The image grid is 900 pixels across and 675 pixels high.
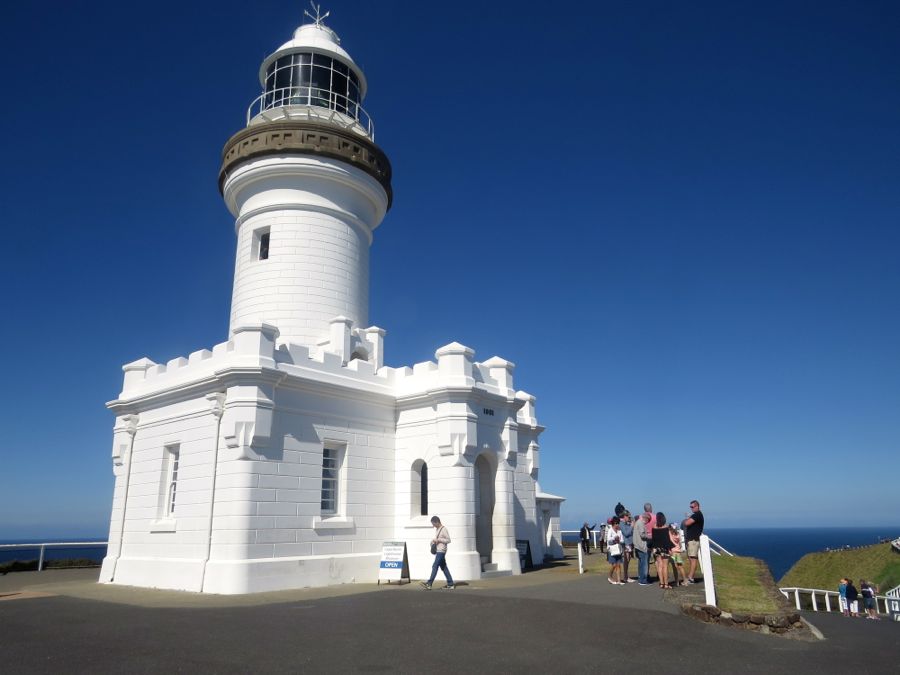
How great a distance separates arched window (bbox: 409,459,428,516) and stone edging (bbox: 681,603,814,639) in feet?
28.1

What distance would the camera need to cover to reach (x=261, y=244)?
20.0m

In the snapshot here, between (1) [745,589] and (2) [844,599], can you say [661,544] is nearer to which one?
(1) [745,589]

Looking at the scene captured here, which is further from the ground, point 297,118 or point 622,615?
point 297,118

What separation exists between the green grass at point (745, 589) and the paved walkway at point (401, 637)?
1.12 meters

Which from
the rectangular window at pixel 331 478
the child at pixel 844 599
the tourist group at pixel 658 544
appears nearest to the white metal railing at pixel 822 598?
the child at pixel 844 599

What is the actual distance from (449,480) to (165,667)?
31.8 ft

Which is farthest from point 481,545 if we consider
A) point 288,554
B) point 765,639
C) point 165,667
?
point 165,667

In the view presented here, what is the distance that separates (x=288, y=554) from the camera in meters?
14.4

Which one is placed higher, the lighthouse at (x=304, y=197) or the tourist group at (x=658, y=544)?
the lighthouse at (x=304, y=197)

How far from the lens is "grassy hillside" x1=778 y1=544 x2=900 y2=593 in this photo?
41000 mm

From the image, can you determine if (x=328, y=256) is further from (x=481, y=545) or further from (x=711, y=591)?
(x=711, y=591)

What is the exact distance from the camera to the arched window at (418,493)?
1714cm

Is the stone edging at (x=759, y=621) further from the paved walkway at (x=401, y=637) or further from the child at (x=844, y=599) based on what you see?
the child at (x=844, y=599)

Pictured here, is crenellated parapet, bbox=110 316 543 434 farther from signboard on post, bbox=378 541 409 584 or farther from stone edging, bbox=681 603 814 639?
stone edging, bbox=681 603 814 639
